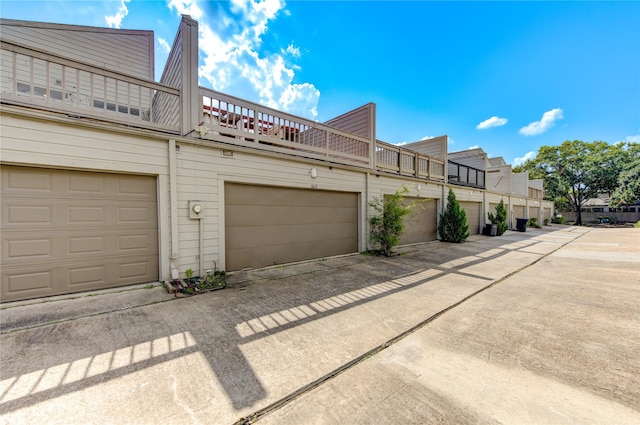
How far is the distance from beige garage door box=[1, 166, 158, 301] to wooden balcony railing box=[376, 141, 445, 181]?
20.9 feet

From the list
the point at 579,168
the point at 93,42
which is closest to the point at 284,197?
the point at 93,42

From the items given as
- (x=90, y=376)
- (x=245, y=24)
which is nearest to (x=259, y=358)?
(x=90, y=376)

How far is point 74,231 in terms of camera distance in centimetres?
346

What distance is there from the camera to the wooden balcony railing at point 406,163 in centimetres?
816

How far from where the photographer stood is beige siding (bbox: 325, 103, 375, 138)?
23.9 ft

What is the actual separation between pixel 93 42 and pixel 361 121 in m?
8.08

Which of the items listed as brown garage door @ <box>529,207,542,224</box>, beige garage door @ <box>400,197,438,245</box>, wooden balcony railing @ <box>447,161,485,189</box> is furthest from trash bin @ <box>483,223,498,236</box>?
brown garage door @ <box>529,207,542,224</box>

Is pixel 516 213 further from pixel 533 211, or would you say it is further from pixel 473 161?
pixel 473 161

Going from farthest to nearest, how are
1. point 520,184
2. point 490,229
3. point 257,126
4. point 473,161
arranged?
1. point 520,184
2. point 473,161
3. point 490,229
4. point 257,126

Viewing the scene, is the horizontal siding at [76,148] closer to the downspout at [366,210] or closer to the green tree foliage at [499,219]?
the downspout at [366,210]

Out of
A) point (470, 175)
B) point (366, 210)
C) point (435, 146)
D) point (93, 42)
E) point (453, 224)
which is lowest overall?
point (453, 224)

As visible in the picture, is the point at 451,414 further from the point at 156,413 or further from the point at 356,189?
the point at 356,189

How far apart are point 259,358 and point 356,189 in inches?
216

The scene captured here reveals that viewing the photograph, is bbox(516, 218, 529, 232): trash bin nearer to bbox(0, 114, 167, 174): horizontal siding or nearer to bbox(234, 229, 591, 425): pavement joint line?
bbox(234, 229, 591, 425): pavement joint line
